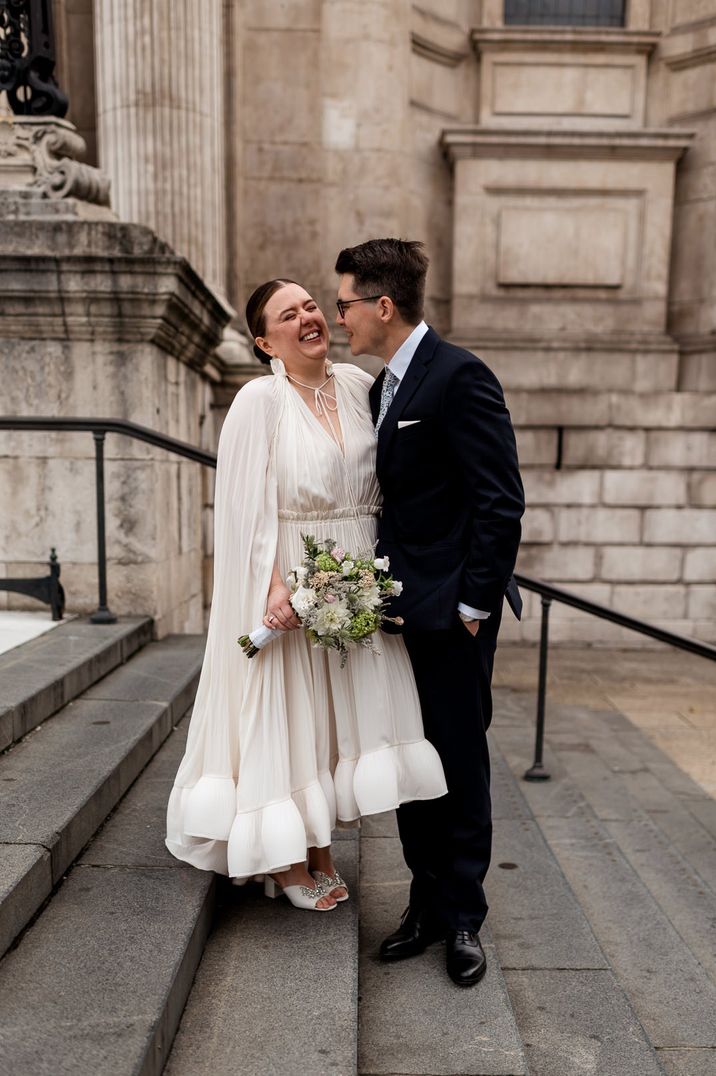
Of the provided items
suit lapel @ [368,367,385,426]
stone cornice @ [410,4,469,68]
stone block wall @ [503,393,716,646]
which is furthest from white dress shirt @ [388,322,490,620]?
stone cornice @ [410,4,469,68]

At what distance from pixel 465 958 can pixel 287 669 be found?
95 cm

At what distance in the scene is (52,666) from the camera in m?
3.73

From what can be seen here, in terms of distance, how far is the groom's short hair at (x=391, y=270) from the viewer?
7.71 feet

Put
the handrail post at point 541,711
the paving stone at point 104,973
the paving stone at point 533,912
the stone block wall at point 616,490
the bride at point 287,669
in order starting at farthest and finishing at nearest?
the stone block wall at point 616,490, the handrail post at point 541,711, the paving stone at point 533,912, the bride at point 287,669, the paving stone at point 104,973

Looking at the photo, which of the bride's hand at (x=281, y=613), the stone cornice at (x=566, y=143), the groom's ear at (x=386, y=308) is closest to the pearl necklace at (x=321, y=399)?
the groom's ear at (x=386, y=308)

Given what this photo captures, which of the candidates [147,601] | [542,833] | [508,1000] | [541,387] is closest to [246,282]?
[541,387]

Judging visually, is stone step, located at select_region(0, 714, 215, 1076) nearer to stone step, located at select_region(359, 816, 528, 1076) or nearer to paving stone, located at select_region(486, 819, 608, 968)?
stone step, located at select_region(359, 816, 528, 1076)

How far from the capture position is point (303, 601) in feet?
7.27

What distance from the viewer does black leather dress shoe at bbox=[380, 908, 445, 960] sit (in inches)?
102

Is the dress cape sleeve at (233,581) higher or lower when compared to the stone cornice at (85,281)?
lower

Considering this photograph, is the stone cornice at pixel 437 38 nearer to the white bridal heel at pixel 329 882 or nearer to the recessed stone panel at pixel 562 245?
the recessed stone panel at pixel 562 245

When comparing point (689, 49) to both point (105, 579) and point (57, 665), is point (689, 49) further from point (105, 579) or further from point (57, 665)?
point (57, 665)

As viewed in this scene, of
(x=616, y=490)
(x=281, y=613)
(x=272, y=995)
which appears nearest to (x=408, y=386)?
(x=281, y=613)

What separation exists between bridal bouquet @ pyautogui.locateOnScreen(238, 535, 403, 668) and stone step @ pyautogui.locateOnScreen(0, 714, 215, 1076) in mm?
865
